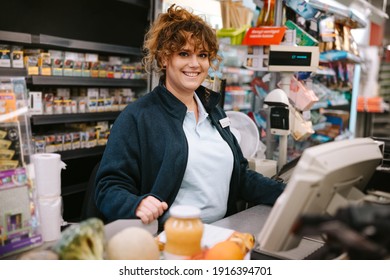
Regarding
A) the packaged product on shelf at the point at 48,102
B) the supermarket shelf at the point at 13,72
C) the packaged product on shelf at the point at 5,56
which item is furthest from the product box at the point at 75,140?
the packaged product on shelf at the point at 5,56

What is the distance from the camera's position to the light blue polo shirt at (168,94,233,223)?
79.9 inches

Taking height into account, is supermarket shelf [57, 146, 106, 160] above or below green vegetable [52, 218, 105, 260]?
below

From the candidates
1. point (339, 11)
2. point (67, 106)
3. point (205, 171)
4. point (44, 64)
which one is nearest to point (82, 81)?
point (67, 106)

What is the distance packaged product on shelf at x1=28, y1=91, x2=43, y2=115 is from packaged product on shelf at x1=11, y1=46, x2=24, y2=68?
0.27 metres

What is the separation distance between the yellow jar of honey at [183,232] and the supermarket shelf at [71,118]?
8.86 feet

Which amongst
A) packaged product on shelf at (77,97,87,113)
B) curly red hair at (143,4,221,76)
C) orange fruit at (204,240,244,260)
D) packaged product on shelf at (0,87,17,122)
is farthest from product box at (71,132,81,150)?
orange fruit at (204,240,244,260)

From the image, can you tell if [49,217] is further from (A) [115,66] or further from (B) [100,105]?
(A) [115,66]

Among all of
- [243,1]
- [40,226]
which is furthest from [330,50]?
[40,226]

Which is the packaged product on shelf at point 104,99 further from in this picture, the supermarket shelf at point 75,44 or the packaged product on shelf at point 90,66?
the supermarket shelf at point 75,44

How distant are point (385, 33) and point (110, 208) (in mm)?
9214

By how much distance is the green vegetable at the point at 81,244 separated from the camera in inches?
41.1

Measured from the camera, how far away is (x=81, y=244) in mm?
1050

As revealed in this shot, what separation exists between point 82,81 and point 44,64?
1.28 ft

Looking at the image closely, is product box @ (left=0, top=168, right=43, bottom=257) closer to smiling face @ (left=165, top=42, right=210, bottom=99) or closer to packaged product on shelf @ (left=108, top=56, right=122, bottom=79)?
smiling face @ (left=165, top=42, right=210, bottom=99)
